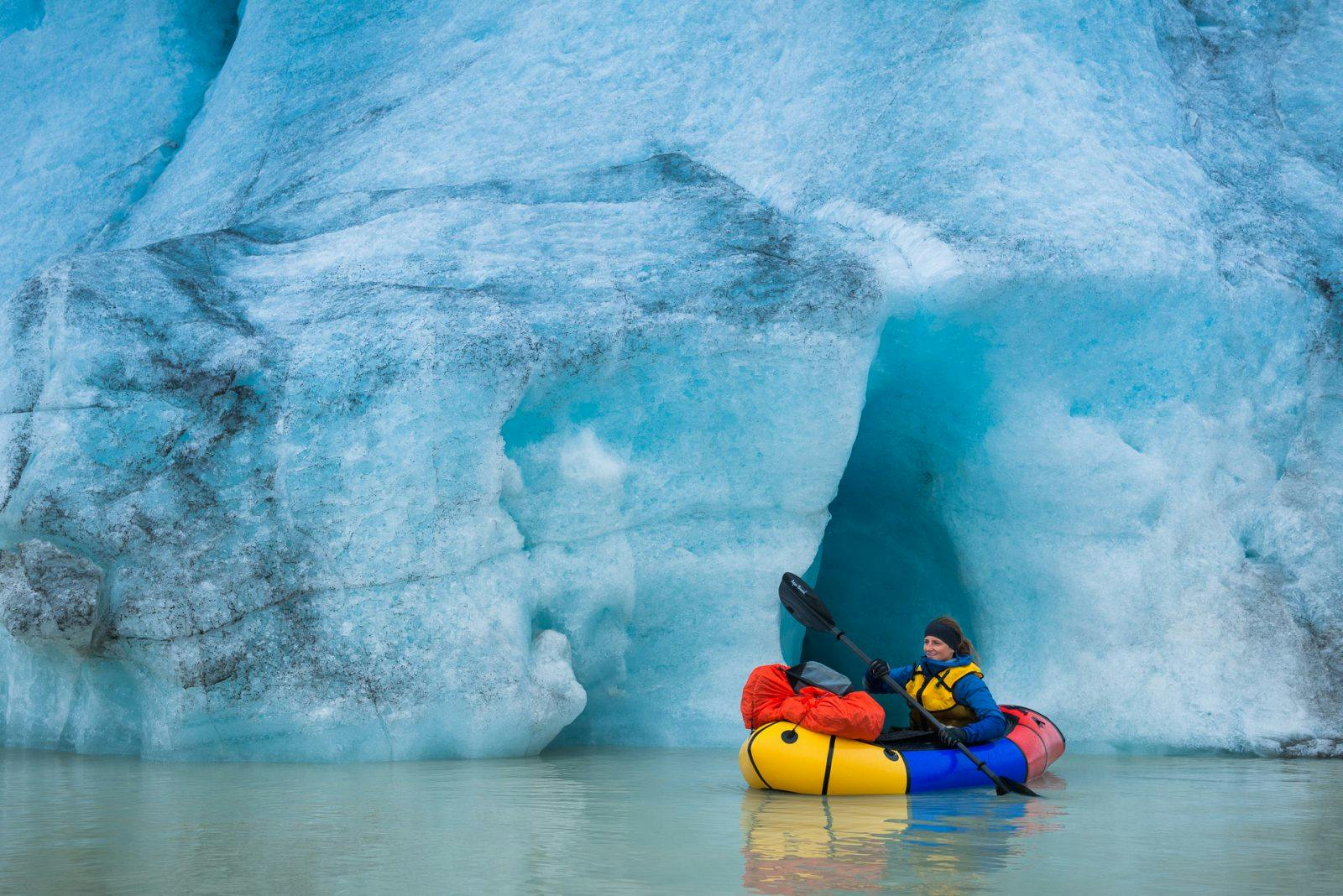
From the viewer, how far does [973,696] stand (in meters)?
5.00

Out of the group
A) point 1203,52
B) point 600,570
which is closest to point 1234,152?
point 1203,52

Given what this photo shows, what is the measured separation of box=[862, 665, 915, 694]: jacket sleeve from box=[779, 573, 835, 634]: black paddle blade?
30cm

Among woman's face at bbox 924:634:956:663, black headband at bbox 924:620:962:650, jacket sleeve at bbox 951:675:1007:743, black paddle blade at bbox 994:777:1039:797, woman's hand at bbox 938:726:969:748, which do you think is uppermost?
black headband at bbox 924:620:962:650

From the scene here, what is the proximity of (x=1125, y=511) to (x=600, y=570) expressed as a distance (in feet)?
8.78

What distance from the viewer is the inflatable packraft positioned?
Result: 4449 mm

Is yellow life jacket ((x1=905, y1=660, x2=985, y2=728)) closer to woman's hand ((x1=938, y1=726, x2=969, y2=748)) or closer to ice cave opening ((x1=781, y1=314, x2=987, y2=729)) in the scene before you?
woman's hand ((x1=938, y1=726, x2=969, y2=748))

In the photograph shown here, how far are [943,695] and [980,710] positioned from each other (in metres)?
0.21

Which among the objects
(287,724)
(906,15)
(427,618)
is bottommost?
(287,724)

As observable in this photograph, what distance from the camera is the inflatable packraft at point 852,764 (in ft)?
14.6

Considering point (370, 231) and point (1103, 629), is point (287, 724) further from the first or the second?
point (1103, 629)

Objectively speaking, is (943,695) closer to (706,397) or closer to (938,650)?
(938,650)

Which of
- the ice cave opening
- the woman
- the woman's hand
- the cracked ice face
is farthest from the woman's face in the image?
the ice cave opening

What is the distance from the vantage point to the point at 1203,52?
8.09 meters

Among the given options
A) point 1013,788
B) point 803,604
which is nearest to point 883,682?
point 803,604
